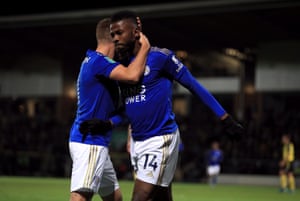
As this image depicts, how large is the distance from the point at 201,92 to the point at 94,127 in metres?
1.26

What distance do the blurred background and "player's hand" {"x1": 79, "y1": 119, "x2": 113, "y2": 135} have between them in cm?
2426

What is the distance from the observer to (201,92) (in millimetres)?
5664

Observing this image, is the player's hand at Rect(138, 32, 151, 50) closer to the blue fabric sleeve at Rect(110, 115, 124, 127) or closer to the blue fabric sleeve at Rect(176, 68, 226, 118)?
the blue fabric sleeve at Rect(176, 68, 226, 118)

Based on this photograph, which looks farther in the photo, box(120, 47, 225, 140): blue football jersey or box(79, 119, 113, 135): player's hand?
box(79, 119, 113, 135): player's hand

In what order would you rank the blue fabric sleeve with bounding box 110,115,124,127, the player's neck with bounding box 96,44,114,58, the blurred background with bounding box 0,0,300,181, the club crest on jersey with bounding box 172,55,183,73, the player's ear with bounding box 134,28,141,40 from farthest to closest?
the blurred background with bounding box 0,0,300,181, the blue fabric sleeve with bounding box 110,115,124,127, the player's neck with bounding box 96,44,114,58, the club crest on jersey with bounding box 172,55,183,73, the player's ear with bounding box 134,28,141,40

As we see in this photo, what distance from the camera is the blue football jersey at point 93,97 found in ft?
20.7

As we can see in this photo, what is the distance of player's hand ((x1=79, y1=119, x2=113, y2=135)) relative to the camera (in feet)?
20.6

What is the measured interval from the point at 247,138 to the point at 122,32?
99.2 feet

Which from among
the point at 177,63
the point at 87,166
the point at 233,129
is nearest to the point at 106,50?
the point at 177,63

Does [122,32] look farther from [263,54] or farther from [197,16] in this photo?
[263,54]

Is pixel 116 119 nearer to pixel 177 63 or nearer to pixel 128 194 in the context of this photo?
pixel 177 63

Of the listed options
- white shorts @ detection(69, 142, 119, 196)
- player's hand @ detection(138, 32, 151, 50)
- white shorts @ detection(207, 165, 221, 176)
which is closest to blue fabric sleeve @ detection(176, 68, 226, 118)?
player's hand @ detection(138, 32, 151, 50)

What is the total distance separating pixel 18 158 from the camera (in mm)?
37750

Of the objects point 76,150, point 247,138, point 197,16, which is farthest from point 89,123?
point 247,138
